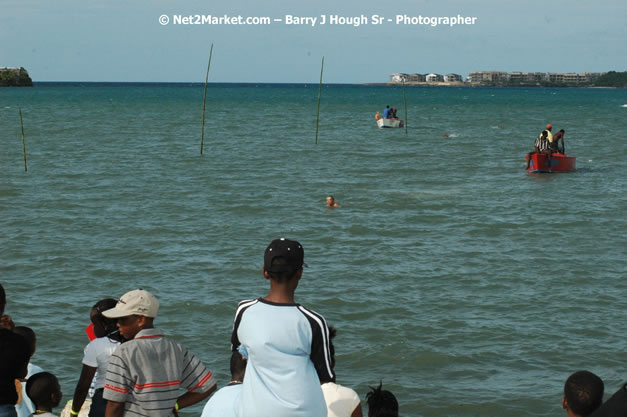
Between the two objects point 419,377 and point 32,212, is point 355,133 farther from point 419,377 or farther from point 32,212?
point 419,377

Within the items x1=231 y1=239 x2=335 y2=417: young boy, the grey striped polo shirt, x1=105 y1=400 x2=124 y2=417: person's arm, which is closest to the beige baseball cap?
the grey striped polo shirt

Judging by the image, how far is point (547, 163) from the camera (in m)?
31.3

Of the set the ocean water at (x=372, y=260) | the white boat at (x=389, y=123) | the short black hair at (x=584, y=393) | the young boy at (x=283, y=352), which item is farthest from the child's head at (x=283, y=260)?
the white boat at (x=389, y=123)

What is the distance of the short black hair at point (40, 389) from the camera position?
5.57m

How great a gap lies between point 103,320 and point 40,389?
624 millimetres

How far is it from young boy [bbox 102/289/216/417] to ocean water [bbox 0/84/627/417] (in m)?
4.79

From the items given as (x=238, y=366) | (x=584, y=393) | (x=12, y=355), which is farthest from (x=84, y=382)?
(x=584, y=393)

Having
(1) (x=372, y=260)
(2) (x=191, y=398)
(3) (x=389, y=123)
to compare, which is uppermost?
→ (2) (x=191, y=398)

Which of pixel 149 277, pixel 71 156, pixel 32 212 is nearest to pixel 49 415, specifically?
pixel 149 277

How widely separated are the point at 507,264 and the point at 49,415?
12615 millimetres

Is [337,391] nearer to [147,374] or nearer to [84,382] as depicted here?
[147,374]

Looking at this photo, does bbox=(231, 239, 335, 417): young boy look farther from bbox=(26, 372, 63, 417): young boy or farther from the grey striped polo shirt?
bbox=(26, 372, 63, 417): young boy

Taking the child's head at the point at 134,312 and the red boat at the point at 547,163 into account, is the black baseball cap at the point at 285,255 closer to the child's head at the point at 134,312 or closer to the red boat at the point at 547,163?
the child's head at the point at 134,312

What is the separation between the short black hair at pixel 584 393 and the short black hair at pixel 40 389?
11.4 feet
